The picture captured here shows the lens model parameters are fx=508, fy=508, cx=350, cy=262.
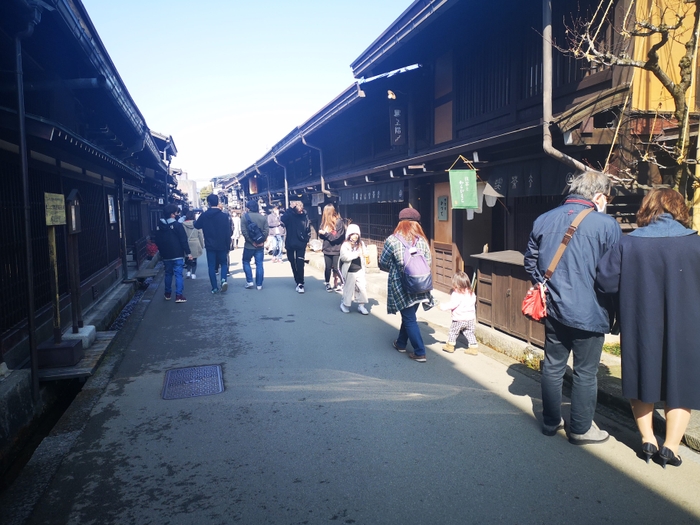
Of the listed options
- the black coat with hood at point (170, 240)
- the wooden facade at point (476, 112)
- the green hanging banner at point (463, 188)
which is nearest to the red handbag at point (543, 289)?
the wooden facade at point (476, 112)

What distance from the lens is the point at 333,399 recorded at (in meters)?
4.93

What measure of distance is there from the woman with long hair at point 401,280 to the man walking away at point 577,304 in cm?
210

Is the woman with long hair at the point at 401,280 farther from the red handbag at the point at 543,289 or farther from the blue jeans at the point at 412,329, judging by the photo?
the red handbag at the point at 543,289

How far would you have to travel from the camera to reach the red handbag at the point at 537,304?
12.8ft

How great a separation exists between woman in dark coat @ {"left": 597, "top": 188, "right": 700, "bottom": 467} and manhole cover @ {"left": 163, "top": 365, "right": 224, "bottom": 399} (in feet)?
12.4

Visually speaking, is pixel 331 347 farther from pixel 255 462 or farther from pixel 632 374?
pixel 632 374

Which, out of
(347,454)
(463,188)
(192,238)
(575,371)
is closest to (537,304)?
(575,371)

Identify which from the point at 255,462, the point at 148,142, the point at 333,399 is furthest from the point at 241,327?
the point at 148,142

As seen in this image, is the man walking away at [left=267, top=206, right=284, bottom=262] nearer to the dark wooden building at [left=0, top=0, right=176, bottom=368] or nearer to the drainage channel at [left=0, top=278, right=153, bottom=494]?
the dark wooden building at [left=0, top=0, right=176, bottom=368]

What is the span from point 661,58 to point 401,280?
444cm

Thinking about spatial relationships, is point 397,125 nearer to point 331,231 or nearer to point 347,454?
point 331,231

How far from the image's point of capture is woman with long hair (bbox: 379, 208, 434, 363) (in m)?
6.00

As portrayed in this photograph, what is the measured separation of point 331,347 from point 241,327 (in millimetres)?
1929

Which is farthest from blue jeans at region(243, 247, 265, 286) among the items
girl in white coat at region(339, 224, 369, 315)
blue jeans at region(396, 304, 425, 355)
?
blue jeans at region(396, 304, 425, 355)
